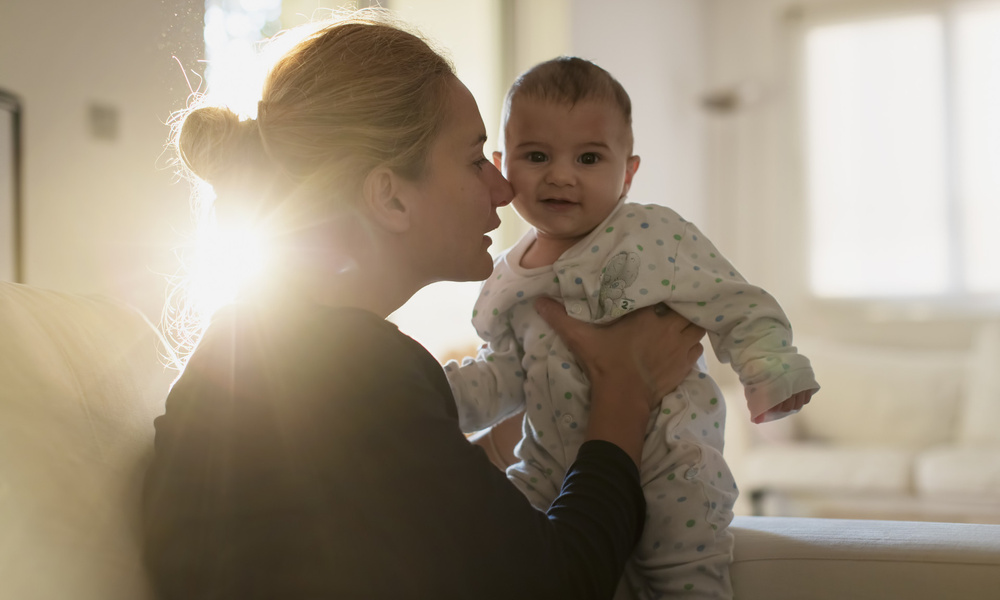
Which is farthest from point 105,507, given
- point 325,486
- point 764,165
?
point 764,165

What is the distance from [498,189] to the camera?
1152 mm

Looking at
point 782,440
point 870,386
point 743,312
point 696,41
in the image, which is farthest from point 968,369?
point 743,312

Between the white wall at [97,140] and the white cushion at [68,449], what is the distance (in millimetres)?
506

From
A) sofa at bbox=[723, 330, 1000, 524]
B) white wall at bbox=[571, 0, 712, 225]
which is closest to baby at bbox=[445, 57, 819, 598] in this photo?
white wall at bbox=[571, 0, 712, 225]

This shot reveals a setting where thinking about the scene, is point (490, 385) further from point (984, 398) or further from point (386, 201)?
point (984, 398)

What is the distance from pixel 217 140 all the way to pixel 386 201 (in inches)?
8.0

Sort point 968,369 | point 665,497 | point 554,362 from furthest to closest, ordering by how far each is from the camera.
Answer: point 968,369 → point 554,362 → point 665,497

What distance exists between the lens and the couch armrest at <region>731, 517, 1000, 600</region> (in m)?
1.05

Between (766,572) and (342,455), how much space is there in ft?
2.17

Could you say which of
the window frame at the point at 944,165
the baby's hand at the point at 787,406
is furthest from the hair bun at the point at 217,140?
the window frame at the point at 944,165

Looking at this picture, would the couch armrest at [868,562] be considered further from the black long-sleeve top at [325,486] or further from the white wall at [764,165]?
the white wall at [764,165]

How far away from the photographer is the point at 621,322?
1.21 meters

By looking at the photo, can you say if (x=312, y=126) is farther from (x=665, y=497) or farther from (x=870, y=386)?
(x=870, y=386)

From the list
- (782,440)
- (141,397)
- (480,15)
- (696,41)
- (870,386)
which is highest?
(696,41)
